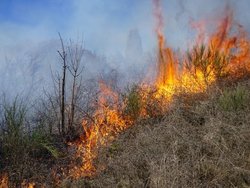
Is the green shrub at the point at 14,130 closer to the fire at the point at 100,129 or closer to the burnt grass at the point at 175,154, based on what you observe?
the burnt grass at the point at 175,154

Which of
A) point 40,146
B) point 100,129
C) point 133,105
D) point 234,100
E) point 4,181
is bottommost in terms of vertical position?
point 4,181

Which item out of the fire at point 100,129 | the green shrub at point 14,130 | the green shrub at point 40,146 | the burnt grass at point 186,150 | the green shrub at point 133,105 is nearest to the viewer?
the burnt grass at point 186,150

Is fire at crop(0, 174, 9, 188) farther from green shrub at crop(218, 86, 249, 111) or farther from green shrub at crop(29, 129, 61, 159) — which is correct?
green shrub at crop(218, 86, 249, 111)

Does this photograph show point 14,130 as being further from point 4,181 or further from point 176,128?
point 176,128

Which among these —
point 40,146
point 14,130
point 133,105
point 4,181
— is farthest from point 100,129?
point 4,181

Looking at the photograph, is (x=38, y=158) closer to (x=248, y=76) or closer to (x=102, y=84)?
(x=102, y=84)

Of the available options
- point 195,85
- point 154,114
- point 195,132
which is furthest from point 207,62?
point 195,132

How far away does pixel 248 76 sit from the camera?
13.2m

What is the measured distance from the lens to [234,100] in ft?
33.4

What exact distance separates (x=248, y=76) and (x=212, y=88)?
1.95 metres

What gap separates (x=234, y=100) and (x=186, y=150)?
2490mm

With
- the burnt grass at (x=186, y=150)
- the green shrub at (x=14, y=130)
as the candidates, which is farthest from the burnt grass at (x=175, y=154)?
the green shrub at (x=14, y=130)

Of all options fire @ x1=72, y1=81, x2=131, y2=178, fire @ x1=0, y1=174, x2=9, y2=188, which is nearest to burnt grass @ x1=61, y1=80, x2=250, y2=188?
fire @ x1=72, y1=81, x2=131, y2=178

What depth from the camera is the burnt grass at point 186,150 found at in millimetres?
7277
